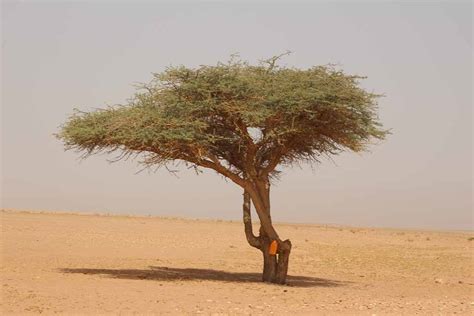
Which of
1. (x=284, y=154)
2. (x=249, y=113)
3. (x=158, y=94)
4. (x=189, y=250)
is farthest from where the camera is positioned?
(x=189, y=250)

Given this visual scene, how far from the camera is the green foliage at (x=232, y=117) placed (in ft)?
73.6

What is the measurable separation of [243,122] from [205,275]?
619 centimetres

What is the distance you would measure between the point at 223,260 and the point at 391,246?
1851 centimetres

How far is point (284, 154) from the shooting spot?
25125 mm

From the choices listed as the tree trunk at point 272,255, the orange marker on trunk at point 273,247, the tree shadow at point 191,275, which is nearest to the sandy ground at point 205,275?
the tree shadow at point 191,275

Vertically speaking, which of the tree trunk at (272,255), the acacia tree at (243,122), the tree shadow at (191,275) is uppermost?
the acacia tree at (243,122)

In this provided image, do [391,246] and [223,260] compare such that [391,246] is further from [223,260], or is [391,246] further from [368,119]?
[368,119]

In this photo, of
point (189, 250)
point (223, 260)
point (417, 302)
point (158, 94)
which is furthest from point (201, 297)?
point (189, 250)

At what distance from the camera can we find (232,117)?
23016 mm

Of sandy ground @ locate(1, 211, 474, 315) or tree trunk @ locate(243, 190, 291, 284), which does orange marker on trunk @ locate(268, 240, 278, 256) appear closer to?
tree trunk @ locate(243, 190, 291, 284)

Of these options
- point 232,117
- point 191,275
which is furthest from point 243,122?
point 191,275

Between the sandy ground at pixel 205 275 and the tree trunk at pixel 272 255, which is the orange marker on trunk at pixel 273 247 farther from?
the sandy ground at pixel 205 275

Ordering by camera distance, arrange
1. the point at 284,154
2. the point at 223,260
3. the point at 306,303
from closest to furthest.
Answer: the point at 306,303
the point at 284,154
the point at 223,260

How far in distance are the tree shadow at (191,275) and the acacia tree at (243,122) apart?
1513mm
